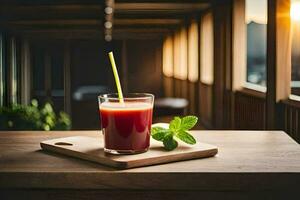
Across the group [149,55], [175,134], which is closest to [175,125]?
[175,134]

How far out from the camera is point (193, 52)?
11.2 m

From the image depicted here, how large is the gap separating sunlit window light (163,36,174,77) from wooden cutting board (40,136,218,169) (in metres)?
14.3

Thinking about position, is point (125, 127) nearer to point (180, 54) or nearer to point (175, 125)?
point (175, 125)

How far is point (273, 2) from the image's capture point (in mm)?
4582

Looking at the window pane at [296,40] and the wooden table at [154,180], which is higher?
the window pane at [296,40]

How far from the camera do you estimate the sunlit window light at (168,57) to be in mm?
16141

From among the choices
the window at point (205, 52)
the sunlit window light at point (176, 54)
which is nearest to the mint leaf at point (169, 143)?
the window at point (205, 52)

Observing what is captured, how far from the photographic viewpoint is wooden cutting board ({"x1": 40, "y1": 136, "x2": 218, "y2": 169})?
4.26 ft

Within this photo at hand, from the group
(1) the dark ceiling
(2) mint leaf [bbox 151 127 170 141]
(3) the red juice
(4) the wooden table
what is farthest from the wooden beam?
(4) the wooden table

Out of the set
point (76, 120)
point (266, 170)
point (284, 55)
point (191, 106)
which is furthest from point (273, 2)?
point (76, 120)

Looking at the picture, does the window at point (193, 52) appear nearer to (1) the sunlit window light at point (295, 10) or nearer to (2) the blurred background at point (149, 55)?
(2) the blurred background at point (149, 55)

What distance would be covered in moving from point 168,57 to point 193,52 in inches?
221

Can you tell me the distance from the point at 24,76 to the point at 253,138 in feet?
40.4

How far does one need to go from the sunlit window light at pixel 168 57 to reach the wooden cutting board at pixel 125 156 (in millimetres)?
14277
